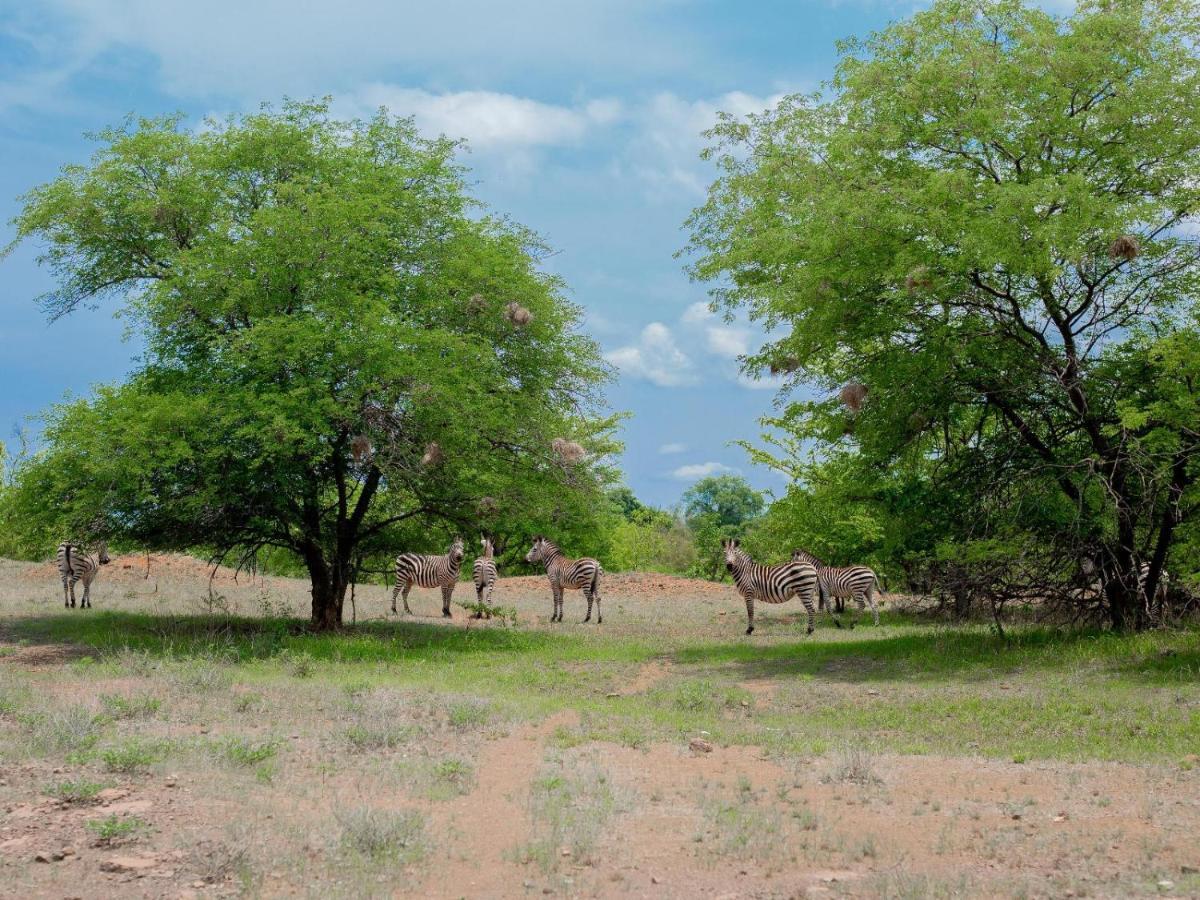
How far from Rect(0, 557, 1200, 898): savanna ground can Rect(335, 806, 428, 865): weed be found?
0.9 inches

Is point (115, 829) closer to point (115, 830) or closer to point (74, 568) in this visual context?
point (115, 830)

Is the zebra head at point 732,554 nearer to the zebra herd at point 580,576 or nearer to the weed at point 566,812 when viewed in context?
the zebra herd at point 580,576

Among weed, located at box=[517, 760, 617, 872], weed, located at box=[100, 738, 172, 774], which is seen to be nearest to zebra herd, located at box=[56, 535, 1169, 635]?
weed, located at box=[517, 760, 617, 872]

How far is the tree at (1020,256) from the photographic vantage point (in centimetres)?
1883

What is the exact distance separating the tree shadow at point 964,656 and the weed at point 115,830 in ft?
40.4

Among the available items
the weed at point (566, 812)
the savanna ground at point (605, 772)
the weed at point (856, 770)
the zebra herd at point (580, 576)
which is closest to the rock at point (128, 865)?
the savanna ground at point (605, 772)

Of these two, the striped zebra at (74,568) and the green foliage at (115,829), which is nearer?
the green foliage at (115,829)

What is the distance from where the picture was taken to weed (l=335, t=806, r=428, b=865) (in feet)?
27.0

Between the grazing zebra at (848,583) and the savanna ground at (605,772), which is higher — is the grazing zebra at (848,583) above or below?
above

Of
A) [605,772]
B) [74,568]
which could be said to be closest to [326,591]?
[74,568]

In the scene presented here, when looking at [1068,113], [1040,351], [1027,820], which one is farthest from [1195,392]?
[1027,820]

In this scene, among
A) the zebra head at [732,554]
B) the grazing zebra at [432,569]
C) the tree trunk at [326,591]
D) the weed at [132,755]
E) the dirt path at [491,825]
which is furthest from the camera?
the grazing zebra at [432,569]

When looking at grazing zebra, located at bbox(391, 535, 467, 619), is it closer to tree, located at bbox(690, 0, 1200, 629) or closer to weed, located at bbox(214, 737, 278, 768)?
tree, located at bbox(690, 0, 1200, 629)

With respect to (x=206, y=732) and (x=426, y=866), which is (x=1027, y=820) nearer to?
(x=426, y=866)
